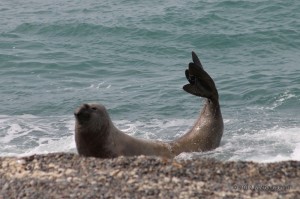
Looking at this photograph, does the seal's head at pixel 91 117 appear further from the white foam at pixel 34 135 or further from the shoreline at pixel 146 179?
the white foam at pixel 34 135

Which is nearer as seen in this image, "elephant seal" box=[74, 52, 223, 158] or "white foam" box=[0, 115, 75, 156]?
"elephant seal" box=[74, 52, 223, 158]

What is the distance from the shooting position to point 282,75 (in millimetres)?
16797

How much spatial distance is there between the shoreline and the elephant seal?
1079 mm

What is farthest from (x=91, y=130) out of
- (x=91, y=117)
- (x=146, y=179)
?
(x=146, y=179)

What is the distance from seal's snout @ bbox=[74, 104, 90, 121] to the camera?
28.8ft

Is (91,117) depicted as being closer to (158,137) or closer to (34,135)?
(158,137)

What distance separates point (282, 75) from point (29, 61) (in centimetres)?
633

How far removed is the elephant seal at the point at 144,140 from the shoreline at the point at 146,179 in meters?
1.08

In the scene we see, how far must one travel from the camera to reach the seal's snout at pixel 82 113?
8773 mm

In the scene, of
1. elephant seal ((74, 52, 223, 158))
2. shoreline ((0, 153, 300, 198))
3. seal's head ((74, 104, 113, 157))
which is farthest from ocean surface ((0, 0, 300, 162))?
shoreline ((0, 153, 300, 198))

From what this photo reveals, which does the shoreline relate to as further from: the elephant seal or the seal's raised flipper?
the seal's raised flipper

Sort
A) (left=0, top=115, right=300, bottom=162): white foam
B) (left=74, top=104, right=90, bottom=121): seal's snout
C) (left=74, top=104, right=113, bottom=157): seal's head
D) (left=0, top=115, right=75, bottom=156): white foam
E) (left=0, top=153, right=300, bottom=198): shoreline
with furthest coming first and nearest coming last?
(left=0, top=115, right=75, bottom=156): white foam, (left=0, top=115, right=300, bottom=162): white foam, (left=74, top=104, right=113, bottom=157): seal's head, (left=74, top=104, right=90, bottom=121): seal's snout, (left=0, top=153, right=300, bottom=198): shoreline

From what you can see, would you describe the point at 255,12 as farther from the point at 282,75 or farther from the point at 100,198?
the point at 100,198

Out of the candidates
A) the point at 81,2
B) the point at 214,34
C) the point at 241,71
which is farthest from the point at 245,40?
the point at 81,2
